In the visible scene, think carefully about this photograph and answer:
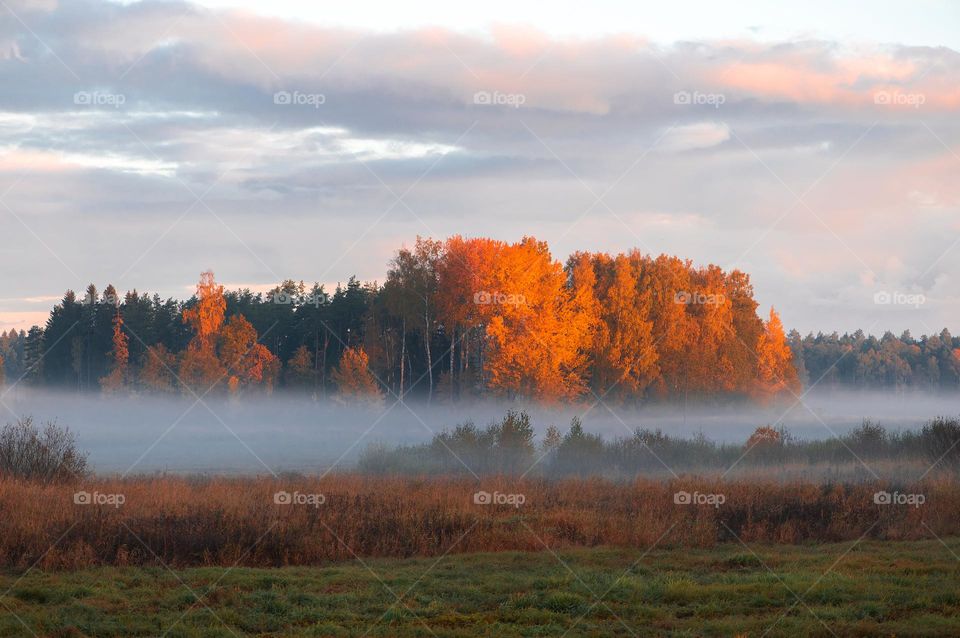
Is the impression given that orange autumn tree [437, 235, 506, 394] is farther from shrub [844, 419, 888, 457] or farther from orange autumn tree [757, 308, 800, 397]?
orange autumn tree [757, 308, 800, 397]

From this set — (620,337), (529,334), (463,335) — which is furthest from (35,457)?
(620,337)

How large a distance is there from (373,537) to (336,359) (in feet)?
196

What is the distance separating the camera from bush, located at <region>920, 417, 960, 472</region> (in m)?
27.1

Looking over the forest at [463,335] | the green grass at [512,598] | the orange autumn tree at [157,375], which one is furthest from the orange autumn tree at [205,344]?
the green grass at [512,598]

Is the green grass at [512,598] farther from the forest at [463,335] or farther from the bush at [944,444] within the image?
the forest at [463,335]

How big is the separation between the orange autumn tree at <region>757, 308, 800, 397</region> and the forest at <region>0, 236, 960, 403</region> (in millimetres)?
169

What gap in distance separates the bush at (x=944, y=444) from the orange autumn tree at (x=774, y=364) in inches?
1650

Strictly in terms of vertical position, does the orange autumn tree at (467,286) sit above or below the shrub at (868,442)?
above

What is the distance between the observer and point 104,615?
11461 millimetres

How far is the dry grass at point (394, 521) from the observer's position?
50.0ft

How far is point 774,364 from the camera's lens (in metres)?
75.2

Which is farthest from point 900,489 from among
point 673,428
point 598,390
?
point 598,390

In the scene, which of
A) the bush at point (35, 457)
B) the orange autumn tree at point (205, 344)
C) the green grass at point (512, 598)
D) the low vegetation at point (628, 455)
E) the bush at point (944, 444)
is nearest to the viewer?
the green grass at point (512, 598)

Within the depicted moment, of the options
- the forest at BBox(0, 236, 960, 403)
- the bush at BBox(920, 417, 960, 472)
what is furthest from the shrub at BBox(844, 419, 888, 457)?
the forest at BBox(0, 236, 960, 403)
